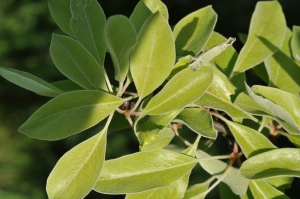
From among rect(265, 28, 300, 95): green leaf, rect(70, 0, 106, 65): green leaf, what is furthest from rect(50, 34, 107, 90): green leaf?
rect(265, 28, 300, 95): green leaf

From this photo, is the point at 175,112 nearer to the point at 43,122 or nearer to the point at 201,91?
the point at 201,91

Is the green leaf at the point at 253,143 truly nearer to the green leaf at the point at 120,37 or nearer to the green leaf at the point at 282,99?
the green leaf at the point at 282,99

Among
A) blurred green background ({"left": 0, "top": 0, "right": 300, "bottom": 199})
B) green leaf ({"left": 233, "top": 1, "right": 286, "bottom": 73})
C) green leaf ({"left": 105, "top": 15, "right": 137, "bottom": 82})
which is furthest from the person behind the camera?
blurred green background ({"left": 0, "top": 0, "right": 300, "bottom": 199})

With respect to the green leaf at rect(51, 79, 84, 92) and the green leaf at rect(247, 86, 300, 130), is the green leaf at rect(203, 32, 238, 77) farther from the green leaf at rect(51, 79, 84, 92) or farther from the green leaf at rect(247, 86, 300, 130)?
the green leaf at rect(51, 79, 84, 92)

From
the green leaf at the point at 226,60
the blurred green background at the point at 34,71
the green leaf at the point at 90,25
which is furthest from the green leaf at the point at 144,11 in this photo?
the blurred green background at the point at 34,71

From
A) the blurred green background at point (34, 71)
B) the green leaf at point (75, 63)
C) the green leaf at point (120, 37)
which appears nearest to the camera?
the green leaf at point (120, 37)

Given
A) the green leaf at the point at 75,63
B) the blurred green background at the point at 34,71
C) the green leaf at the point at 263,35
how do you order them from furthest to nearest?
the blurred green background at the point at 34,71
the green leaf at the point at 263,35
the green leaf at the point at 75,63

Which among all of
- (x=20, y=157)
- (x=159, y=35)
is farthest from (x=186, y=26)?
(x=20, y=157)
